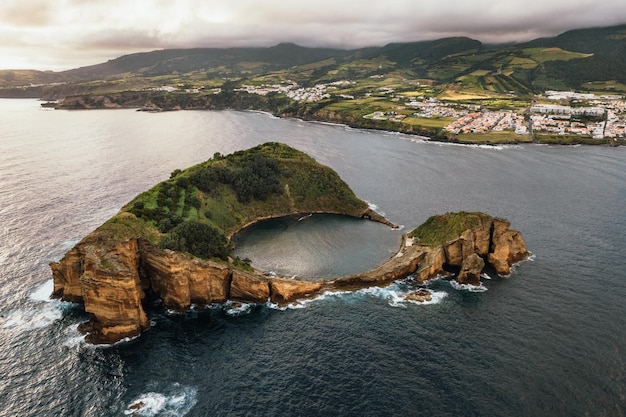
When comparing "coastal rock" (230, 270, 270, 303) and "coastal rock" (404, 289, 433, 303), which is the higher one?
"coastal rock" (230, 270, 270, 303)

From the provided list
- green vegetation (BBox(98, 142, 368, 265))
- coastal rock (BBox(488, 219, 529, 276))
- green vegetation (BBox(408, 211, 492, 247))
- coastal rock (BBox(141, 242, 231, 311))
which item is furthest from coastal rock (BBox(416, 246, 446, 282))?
coastal rock (BBox(141, 242, 231, 311))

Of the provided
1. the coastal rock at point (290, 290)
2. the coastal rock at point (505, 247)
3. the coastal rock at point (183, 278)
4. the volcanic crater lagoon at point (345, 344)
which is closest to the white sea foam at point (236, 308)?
the volcanic crater lagoon at point (345, 344)

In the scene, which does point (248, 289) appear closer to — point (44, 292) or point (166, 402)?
point (166, 402)

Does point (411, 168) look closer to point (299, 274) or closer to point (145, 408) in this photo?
point (299, 274)

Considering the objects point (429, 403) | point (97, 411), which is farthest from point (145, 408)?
point (429, 403)

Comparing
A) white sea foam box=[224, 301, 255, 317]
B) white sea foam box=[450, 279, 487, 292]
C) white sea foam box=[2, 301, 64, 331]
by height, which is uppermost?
white sea foam box=[2, 301, 64, 331]

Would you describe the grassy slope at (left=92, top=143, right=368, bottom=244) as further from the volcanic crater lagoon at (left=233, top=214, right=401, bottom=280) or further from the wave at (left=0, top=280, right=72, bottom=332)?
the wave at (left=0, top=280, right=72, bottom=332)
